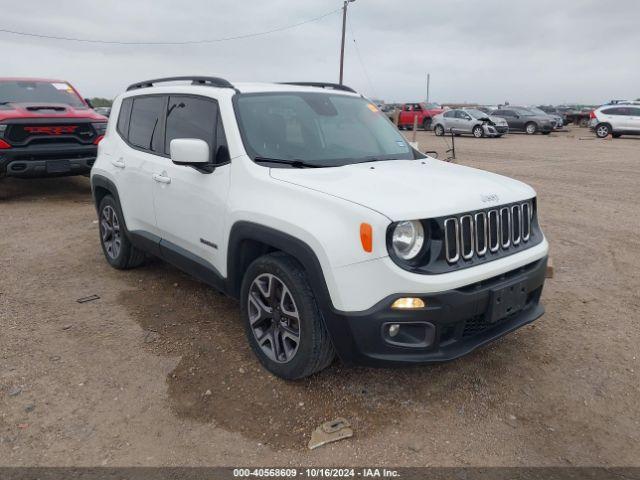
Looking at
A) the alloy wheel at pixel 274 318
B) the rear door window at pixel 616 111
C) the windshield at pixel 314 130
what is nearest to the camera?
the alloy wheel at pixel 274 318

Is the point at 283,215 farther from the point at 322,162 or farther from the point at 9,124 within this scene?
the point at 9,124

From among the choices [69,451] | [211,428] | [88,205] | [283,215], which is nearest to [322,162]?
[283,215]

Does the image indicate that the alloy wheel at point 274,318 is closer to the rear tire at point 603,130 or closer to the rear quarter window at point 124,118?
the rear quarter window at point 124,118

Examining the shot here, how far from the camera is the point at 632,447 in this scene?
108 inches

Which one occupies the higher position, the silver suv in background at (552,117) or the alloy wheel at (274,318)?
the silver suv in background at (552,117)

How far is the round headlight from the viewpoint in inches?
108

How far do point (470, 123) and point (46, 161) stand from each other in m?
21.2

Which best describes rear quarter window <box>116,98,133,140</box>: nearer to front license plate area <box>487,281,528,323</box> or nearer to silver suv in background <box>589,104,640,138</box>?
front license plate area <box>487,281,528,323</box>

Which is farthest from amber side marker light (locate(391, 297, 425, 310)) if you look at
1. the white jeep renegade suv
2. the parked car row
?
the parked car row

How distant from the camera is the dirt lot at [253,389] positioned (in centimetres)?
273

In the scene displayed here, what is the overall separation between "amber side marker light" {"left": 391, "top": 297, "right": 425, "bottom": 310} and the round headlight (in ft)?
0.70

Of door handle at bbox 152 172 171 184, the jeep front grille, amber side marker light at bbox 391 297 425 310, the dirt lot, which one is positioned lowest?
the dirt lot

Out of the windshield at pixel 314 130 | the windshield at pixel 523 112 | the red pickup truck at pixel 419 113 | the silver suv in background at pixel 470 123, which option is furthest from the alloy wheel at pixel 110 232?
the windshield at pixel 523 112

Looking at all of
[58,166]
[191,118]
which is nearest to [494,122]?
[58,166]
